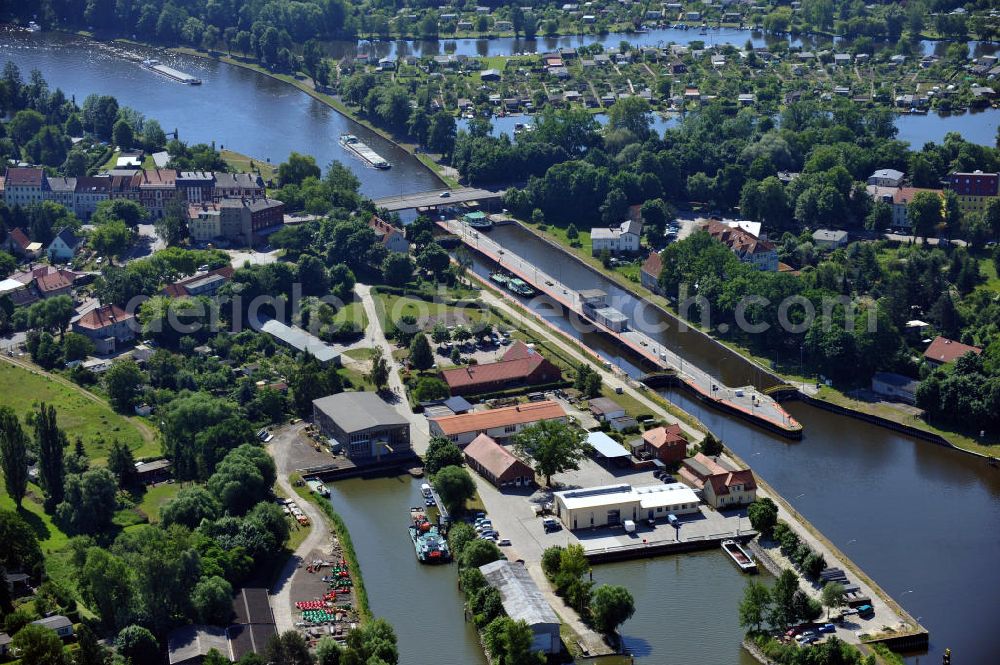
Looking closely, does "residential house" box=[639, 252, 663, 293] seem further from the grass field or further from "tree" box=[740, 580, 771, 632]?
"tree" box=[740, 580, 771, 632]

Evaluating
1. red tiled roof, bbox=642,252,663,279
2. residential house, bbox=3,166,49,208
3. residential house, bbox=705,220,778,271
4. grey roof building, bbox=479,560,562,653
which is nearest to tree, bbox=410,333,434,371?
red tiled roof, bbox=642,252,663,279

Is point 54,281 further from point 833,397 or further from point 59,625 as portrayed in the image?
point 833,397

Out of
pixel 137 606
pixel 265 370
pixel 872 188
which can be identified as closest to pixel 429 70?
pixel 872 188

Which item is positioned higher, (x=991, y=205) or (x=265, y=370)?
(x=991, y=205)

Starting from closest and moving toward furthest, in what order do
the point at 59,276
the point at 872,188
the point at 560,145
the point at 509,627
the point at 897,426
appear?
1. the point at 509,627
2. the point at 897,426
3. the point at 59,276
4. the point at 872,188
5. the point at 560,145

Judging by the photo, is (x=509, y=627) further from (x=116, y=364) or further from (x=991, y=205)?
(x=991, y=205)

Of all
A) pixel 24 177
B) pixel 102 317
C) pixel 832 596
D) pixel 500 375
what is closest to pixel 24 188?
pixel 24 177

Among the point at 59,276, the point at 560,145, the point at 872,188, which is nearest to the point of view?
the point at 59,276

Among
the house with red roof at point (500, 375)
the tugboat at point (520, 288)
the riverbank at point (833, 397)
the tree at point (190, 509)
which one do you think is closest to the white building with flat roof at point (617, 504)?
the house with red roof at point (500, 375)
